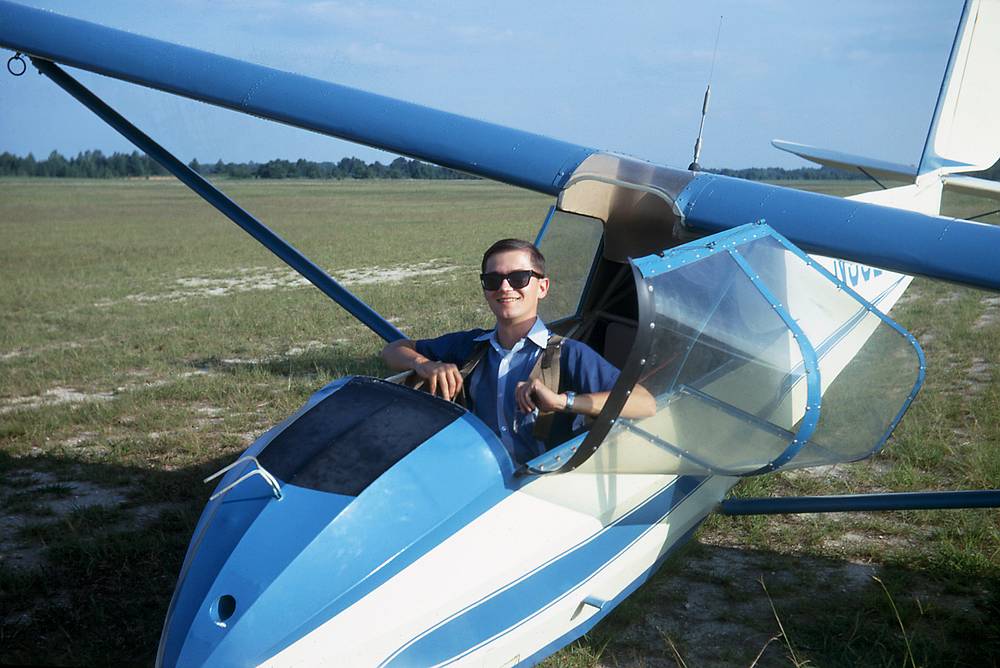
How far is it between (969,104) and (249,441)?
25.5 feet

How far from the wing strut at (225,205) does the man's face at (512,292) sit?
186cm

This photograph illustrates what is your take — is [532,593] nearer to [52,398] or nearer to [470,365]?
[470,365]

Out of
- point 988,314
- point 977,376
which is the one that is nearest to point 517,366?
point 977,376

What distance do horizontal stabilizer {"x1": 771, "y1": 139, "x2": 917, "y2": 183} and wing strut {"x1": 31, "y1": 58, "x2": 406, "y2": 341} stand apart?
291 inches

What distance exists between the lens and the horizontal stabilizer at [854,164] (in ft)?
34.4

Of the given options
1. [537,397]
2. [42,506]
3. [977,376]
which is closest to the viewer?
[537,397]

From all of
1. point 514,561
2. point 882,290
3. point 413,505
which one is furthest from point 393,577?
point 882,290

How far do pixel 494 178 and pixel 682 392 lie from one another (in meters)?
2.33

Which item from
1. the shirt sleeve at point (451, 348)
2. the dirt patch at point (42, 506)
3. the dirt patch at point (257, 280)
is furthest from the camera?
the dirt patch at point (257, 280)

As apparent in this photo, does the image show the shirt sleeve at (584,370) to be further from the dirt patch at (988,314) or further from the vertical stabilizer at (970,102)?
the dirt patch at (988,314)

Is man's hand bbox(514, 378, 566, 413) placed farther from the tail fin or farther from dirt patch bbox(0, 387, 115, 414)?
the tail fin

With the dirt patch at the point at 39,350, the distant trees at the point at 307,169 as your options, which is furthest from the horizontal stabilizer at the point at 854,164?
the dirt patch at the point at 39,350

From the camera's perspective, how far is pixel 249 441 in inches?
261

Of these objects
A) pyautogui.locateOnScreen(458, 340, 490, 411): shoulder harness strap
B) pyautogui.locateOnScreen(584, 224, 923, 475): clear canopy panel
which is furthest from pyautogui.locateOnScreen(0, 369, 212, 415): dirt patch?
pyautogui.locateOnScreen(584, 224, 923, 475): clear canopy panel
